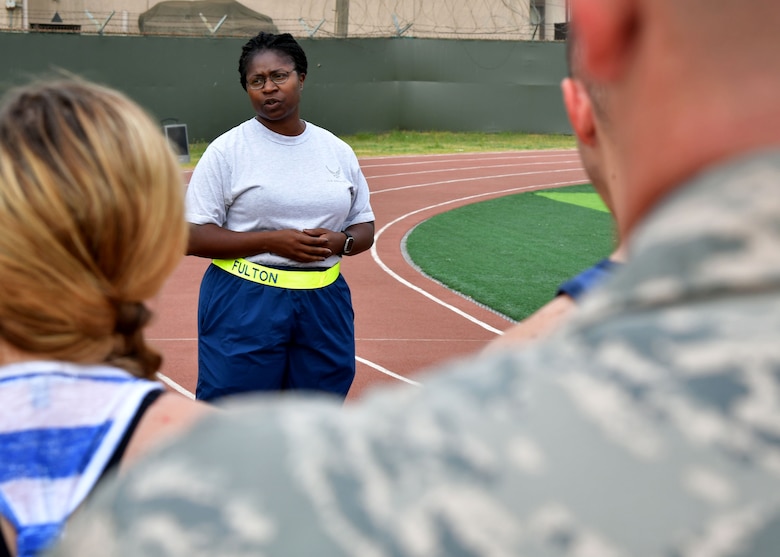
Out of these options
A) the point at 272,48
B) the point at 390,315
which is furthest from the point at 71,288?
the point at 390,315

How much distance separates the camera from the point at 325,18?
91.9 feet

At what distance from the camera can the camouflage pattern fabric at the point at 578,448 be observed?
0.53 metres

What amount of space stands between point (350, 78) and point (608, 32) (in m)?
25.1

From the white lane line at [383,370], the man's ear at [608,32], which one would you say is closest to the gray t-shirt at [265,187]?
the white lane line at [383,370]

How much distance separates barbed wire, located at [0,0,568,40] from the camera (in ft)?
81.4

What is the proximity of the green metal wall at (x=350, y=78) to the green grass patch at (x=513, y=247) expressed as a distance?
8.12 m

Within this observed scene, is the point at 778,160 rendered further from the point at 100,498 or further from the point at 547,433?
the point at 100,498

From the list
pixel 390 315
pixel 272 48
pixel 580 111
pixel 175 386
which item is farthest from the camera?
pixel 390 315

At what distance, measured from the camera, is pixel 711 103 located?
610mm

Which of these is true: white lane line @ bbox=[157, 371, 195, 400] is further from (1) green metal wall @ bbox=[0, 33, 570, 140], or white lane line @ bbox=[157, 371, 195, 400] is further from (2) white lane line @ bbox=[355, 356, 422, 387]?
(1) green metal wall @ bbox=[0, 33, 570, 140]

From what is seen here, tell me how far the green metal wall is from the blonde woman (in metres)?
19.0

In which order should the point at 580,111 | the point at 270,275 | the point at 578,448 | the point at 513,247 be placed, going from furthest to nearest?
the point at 513,247
the point at 270,275
the point at 580,111
the point at 578,448

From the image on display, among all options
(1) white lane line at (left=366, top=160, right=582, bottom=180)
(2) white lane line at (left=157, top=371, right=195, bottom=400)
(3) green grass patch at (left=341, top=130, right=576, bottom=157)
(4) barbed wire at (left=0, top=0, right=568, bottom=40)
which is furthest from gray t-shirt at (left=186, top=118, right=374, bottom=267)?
(4) barbed wire at (left=0, top=0, right=568, bottom=40)

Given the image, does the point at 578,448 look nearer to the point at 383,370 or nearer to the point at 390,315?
the point at 383,370
